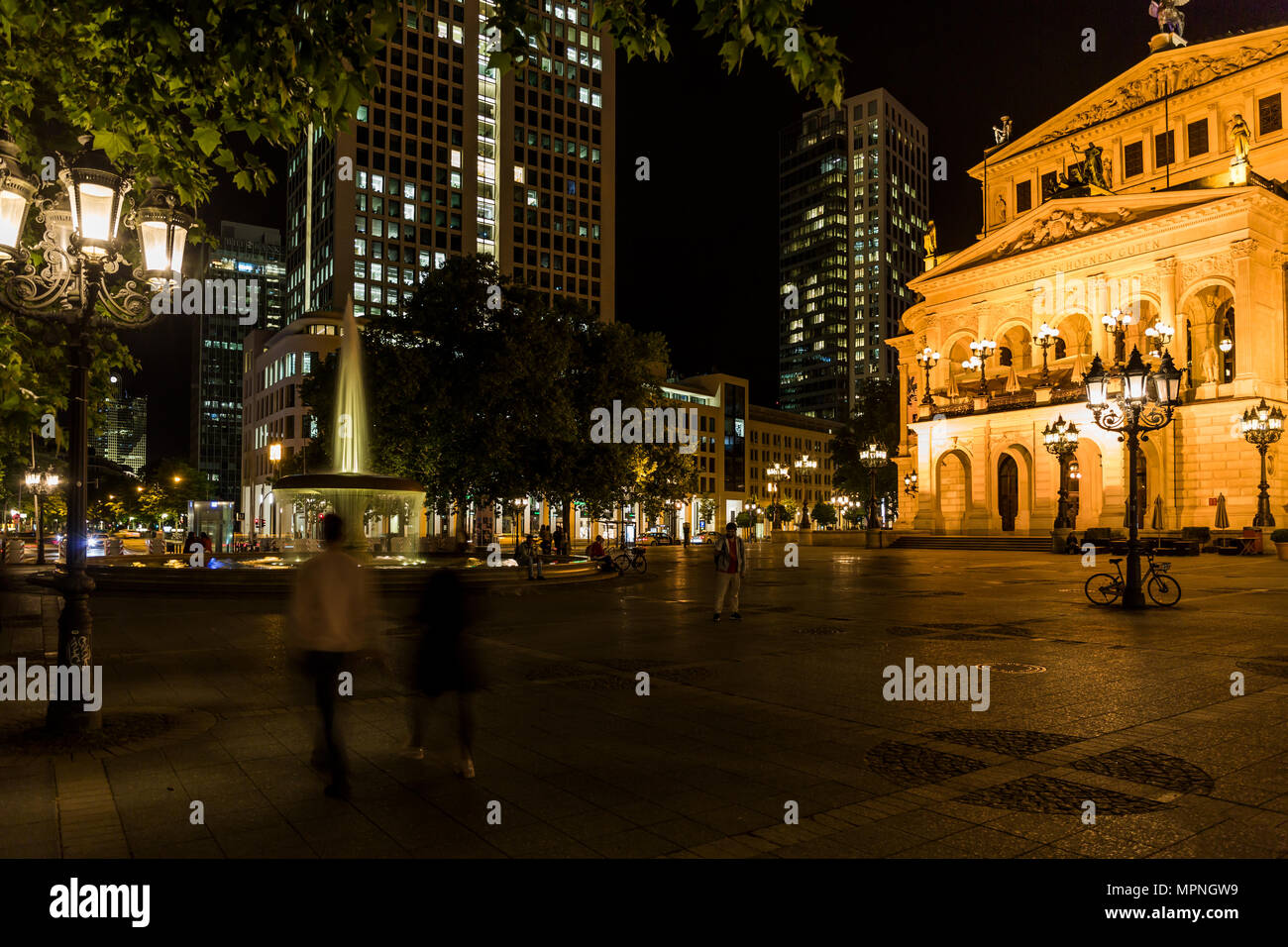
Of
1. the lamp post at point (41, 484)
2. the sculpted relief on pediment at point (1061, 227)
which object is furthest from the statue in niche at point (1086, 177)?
the lamp post at point (41, 484)

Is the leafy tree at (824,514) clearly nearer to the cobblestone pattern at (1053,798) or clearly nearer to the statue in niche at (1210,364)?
the statue in niche at (1210,364)

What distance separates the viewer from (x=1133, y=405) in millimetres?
18969

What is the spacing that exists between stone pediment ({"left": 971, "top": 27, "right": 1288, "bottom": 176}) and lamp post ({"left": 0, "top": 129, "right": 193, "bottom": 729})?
2689 inches

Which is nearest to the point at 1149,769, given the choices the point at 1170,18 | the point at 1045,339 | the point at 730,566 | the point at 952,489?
the point at 730,566

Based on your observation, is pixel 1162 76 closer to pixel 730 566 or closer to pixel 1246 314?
pixel 1246 314

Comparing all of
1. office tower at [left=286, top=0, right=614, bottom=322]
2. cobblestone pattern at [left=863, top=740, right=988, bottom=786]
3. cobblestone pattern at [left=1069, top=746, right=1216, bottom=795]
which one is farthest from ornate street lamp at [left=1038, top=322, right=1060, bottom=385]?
office tower at [left=286, top=0, right=614, bottom=322]

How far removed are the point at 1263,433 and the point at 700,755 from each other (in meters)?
44.8

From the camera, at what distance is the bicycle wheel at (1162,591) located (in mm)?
18219

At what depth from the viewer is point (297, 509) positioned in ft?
102

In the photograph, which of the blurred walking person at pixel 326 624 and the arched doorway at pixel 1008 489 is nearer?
the blurred walking person at pixel 326 624

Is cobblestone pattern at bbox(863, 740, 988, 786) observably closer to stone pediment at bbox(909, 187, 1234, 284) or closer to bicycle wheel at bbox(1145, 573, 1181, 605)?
bicycle wheel at bbox(1145, 573, 1181, 605)

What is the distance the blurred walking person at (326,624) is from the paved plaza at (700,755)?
2.30 ft

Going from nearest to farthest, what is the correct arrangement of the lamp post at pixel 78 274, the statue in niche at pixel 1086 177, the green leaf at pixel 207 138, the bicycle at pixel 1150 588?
1. the green leaf at pixel 207 138
2. the lamp post at pixel 78 274
3. the bicycle at pixel 1150 588
4. the statue in niche at pixel 1086 177

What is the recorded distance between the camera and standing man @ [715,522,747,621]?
1577 cm
